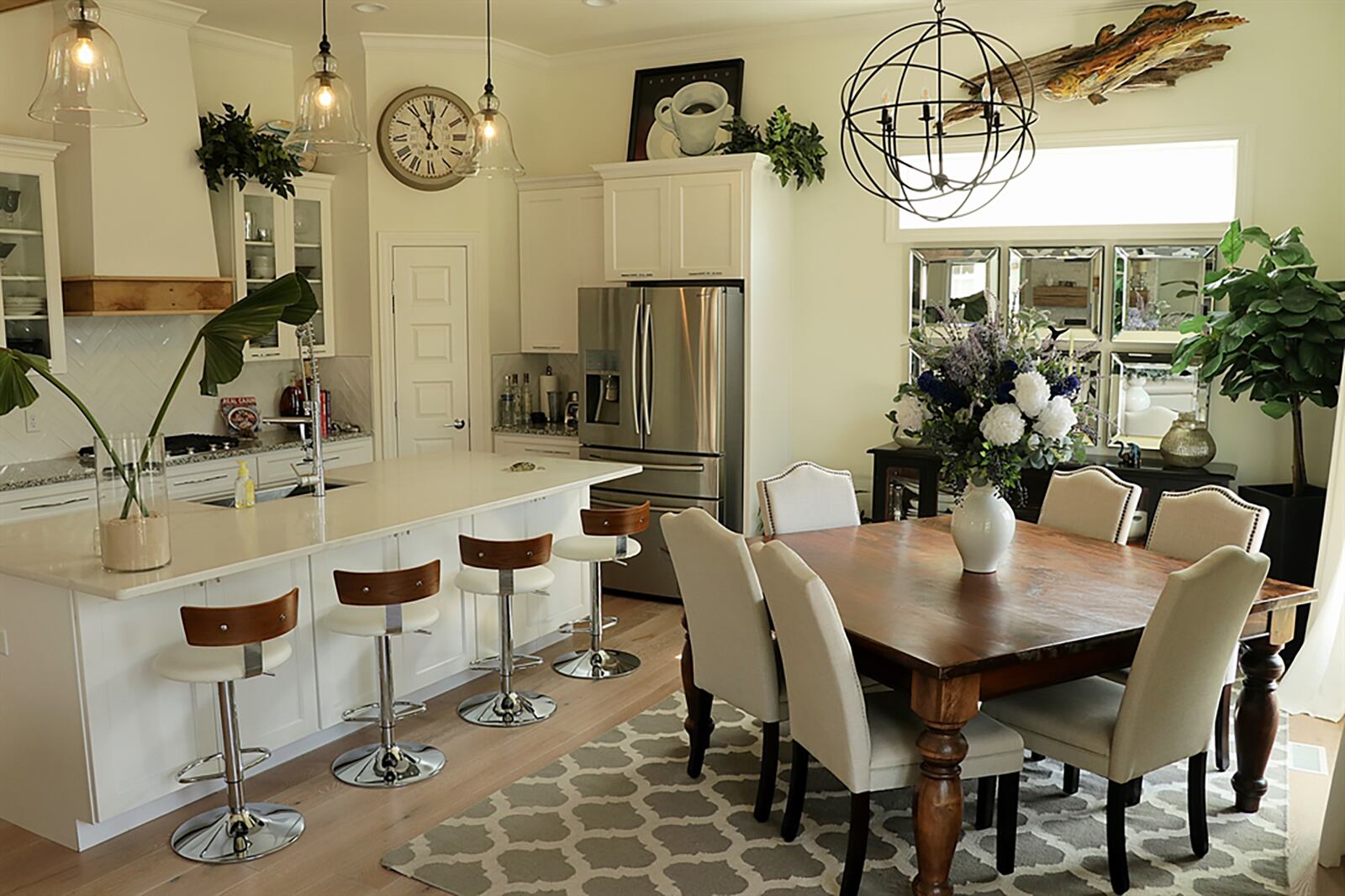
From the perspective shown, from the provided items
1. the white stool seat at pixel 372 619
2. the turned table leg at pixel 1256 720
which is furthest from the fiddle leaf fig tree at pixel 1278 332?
the white stool seat at pixel 372 619

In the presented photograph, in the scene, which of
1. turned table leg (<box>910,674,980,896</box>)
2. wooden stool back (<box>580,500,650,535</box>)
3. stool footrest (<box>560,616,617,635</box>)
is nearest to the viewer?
turned table leg (<box>910,674,980,896</box>)

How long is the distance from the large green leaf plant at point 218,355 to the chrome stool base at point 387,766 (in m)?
1.20

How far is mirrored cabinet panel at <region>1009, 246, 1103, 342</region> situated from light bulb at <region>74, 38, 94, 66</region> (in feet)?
14.0

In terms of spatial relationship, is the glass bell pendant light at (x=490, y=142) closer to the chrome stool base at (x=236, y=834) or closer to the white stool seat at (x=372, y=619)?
the white stool seat at (x=372, y=619)

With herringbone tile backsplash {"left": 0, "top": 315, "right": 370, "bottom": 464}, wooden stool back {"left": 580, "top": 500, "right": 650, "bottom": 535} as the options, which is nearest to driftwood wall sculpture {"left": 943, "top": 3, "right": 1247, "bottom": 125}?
wooden stool back {"left": 580, "top": 500, "right": 650, "bottom": 535}

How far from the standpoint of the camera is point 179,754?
3.45 metres

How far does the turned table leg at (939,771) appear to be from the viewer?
2.75 meters

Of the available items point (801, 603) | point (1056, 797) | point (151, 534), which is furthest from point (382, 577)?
point (1056, 797)

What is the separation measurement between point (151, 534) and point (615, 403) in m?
3.15

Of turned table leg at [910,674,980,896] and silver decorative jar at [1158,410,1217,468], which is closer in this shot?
turned table leg at [910,674,980,896]

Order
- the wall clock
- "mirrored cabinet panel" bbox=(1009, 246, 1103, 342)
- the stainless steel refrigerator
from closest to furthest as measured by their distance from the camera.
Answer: "mirrored cabinet panel" bbox=(1009, 246, 1103, 342), the stainless steel refrigerator, the wall clock

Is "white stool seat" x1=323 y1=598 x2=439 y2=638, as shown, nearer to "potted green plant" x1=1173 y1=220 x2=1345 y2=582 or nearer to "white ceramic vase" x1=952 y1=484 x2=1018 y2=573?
"white ceramic vase" x1=952 y1=484 x2=1018 y2=573

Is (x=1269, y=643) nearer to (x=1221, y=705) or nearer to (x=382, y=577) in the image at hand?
(x=1221, y=705)

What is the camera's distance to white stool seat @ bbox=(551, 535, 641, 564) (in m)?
4.61
